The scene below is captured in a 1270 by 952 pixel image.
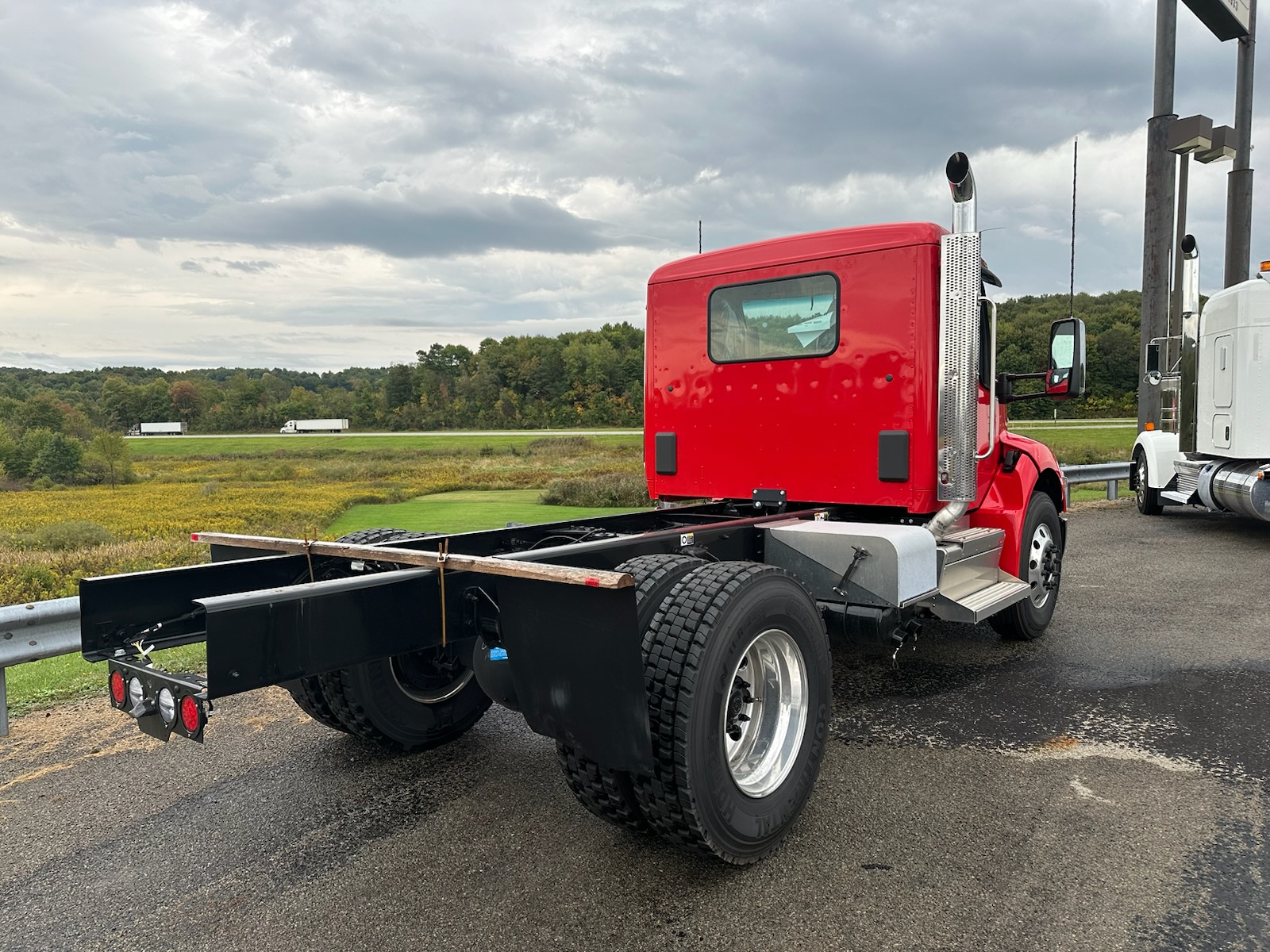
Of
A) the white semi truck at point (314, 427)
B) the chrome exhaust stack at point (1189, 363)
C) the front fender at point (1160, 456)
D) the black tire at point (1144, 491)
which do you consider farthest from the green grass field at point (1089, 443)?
the white semi truck at point (314, 427)

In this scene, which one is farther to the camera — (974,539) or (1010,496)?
(1010,496)

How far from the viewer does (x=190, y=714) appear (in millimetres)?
2492

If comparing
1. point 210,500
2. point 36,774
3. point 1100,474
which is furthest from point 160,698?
point 210,500

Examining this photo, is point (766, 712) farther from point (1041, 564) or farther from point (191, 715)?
point (1041, 564)

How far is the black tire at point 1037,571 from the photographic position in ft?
18.4

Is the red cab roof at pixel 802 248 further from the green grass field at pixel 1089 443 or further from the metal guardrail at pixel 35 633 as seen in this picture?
the green grass field at pixel 1089 443

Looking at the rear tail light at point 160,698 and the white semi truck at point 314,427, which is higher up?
the white semi truck at point 314,427

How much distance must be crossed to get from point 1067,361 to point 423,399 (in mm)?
100741

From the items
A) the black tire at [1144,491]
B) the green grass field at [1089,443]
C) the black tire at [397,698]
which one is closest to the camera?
the black tire at [397,698]

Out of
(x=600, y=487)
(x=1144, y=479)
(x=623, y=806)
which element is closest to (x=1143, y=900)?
(x=623, y=806)

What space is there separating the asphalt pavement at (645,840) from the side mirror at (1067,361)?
1.71 m

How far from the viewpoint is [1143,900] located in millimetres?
2670

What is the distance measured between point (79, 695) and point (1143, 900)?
17.5 ft

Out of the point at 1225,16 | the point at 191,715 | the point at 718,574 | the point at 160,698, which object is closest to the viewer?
the point at 191,715
